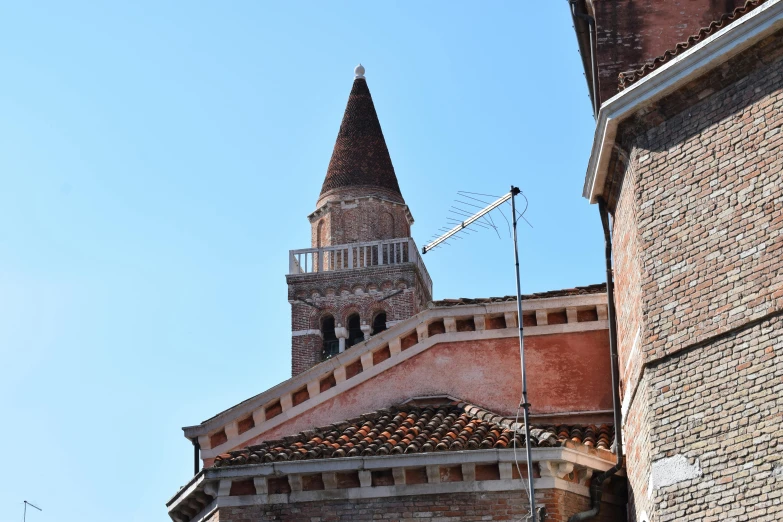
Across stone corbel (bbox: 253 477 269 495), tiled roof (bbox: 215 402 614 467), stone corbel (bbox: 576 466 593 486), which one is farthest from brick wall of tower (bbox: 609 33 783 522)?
stone corbel (bbox: 253 477 269 495)

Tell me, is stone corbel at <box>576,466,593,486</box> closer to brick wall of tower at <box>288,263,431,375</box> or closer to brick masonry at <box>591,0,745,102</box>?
brick masonry at <box>591,0,745,102</box>

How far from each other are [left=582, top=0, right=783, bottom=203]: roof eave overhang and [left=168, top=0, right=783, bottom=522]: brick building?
2 cm

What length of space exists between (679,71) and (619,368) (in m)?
3.79

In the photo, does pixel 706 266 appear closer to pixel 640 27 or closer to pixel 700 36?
pixel 700 36

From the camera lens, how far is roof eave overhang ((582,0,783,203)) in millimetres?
11438

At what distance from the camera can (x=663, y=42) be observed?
15.1 metres

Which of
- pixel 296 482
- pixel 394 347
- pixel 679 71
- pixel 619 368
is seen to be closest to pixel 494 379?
pixel 394 347

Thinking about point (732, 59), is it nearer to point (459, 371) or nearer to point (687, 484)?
point (687, 484)

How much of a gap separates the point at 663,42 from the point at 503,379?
436 cm

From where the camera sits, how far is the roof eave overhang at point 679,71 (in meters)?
11.4

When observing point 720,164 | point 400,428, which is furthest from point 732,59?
point 400,428

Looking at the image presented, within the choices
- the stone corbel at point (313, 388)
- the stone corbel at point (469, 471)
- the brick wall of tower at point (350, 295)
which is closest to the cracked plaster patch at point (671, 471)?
the stone corbel at point (469, 471)

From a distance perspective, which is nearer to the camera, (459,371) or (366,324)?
(459,371)

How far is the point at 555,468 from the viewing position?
45.2ft
